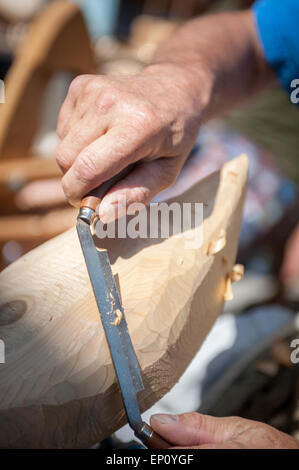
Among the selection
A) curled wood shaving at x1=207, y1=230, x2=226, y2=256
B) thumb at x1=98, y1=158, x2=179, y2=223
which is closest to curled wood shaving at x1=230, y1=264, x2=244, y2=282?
curled wood shaving at x1=207, y1=230, x2=226, y2=256

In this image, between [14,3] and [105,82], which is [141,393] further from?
[14,3]

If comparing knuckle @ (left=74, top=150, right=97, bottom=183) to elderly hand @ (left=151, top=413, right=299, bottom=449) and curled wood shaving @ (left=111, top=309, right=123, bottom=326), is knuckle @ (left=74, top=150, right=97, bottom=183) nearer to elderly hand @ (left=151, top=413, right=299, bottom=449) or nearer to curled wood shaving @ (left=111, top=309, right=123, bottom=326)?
curled wood shaving @ (left=111, top=309, right=123, bottom=326)

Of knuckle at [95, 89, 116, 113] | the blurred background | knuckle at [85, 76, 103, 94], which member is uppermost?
knuckle at [85, 76, 103, 94]

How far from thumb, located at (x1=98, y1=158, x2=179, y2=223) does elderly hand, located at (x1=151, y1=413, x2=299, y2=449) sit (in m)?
0.31

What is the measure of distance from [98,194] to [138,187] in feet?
0.23

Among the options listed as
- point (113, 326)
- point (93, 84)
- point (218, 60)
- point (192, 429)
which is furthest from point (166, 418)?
point (218, 60)

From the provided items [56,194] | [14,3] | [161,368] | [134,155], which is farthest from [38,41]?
[14,3]

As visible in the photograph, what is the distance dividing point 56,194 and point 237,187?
32.3 inches

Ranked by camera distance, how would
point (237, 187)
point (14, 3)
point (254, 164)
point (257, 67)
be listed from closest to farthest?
point (237, 187), point (257, 67), point (254, 164), point (14, 3)

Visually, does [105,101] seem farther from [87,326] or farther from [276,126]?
[276,126]

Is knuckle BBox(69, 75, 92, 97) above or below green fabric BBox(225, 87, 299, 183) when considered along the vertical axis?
above

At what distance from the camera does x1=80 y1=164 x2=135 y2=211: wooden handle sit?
665 millimetres

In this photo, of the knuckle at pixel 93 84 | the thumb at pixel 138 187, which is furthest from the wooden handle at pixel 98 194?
the knuckle at pixel 93 84

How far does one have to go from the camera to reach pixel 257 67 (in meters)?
1.30
